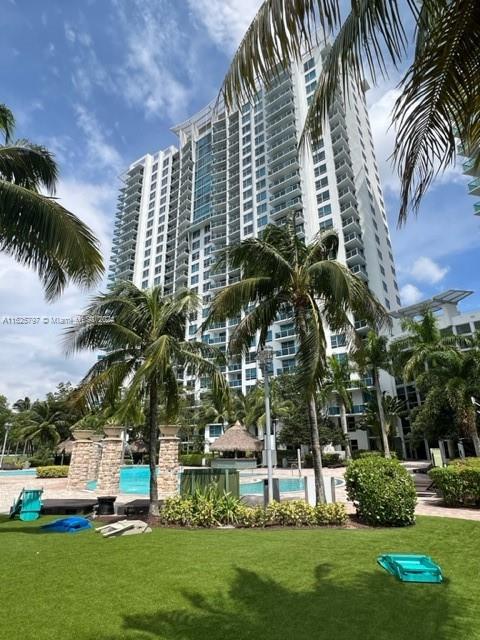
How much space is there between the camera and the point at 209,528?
10195mm

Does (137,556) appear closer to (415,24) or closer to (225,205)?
(415,24)

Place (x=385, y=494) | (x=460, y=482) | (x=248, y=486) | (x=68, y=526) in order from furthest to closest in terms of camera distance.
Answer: (x=248, y=486), (x=460, y=482), (x=68, y=526), (x=385, y=494)

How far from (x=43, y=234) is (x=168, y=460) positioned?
11340mm

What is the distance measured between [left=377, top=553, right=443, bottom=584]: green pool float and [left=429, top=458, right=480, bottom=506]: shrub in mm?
6867

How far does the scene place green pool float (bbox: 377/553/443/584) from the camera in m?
6.05

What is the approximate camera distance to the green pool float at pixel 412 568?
6055 mm

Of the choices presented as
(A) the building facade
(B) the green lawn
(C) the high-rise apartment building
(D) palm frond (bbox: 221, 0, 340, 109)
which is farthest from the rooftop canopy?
(D) palm frond (bbox: 221, 0, 340, 109)

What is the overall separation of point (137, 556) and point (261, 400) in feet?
128

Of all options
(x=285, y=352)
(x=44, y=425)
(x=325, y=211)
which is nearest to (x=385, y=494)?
(x=44, y=425)

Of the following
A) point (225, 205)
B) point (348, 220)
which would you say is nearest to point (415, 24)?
point (348, 220)

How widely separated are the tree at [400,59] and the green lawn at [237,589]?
4744 millimetres

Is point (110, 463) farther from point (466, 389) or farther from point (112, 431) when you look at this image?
point (466, 389)

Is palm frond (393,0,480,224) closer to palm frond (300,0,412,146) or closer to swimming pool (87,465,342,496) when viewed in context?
palm frond (300,0,412,146)

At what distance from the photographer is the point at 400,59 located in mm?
3053
